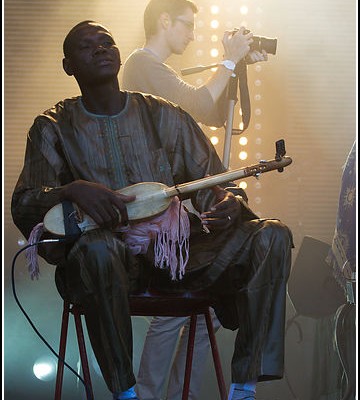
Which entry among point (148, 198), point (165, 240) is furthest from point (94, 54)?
point (165, 240)

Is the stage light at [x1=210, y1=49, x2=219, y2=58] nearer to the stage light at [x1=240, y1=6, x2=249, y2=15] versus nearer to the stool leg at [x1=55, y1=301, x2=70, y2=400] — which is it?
the stage light at [x1=240, y1=6, x2=249, y2=15]

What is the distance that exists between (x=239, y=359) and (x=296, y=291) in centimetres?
154

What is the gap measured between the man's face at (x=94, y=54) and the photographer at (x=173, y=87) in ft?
2.99

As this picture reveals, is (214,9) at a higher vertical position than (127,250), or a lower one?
higher

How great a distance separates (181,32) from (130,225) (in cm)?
148

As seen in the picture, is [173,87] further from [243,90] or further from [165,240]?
[165,240]

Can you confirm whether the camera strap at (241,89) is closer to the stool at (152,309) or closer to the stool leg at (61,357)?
the stool at (152,309)

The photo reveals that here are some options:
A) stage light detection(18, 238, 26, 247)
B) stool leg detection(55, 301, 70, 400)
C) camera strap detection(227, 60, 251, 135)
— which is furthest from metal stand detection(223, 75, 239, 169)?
stool leg detection(55, 301, 70, 400)

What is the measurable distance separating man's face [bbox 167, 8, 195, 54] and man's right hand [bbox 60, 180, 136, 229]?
1.45m

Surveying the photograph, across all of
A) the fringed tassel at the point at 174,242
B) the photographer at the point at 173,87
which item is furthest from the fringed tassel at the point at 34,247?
the photographer at the point at 173,87

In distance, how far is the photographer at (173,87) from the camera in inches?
121

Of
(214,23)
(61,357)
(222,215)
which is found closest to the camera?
(222,215)

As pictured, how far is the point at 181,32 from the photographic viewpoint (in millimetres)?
3607

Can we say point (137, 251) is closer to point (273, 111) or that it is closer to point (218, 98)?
point (218, 98)
